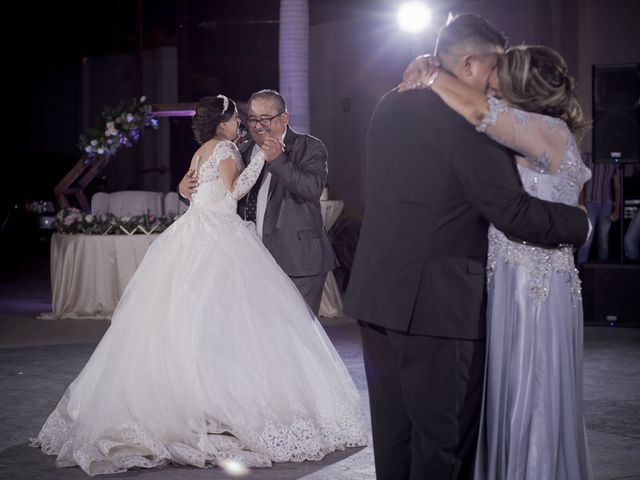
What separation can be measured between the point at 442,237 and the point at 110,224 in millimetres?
7800

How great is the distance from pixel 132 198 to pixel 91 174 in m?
1.02

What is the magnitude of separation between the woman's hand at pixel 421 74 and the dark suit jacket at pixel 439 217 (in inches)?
1.1

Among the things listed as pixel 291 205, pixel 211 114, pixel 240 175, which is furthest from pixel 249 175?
pixel 211 114

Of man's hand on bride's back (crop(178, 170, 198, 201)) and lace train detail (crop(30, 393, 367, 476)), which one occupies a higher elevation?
man's hand on bride's back (crop(178, 170, 198, 201))

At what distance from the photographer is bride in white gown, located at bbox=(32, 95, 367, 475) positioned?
188 inches

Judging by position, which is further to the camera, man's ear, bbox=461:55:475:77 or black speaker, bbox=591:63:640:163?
black speaker, bbox=591:63:640:163

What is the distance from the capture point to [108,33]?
81.1 ft

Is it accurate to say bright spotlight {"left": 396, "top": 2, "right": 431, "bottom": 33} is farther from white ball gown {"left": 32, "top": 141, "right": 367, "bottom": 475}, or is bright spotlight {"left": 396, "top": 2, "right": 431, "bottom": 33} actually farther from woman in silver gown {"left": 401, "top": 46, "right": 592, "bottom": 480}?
woman in silver gown {"left": 401, "top": 46, "right": 592, "bottom": 480}

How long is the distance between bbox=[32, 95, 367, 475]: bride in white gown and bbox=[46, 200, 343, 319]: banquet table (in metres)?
4.86

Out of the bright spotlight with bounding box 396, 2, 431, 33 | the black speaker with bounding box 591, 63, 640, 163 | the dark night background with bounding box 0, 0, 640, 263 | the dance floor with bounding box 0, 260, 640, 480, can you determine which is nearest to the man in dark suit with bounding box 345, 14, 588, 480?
the dance floor with bounding box 0, 260, 640, 480

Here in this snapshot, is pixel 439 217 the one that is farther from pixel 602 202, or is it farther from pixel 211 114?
pixel 602 202

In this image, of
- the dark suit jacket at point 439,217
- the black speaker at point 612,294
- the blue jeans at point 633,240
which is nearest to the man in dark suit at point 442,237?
the dark suit jacket at point 439,217

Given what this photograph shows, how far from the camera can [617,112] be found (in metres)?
10.1

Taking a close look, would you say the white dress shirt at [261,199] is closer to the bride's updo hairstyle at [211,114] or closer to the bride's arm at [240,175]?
the bride's arm at [240,175]
